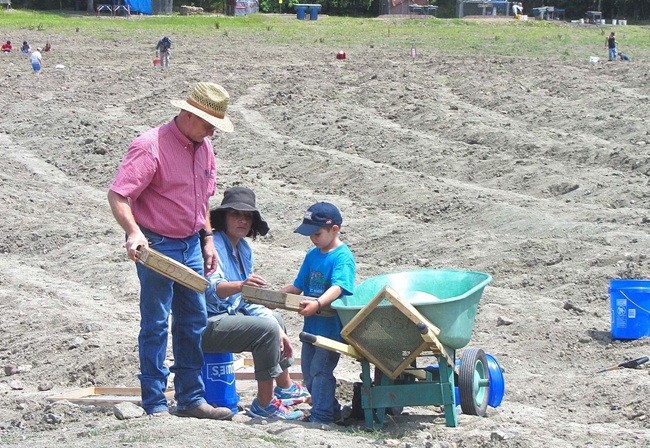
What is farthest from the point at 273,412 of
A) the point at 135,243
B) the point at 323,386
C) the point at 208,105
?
the point at 208,105

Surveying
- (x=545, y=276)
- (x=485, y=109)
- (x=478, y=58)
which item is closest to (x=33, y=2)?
(x=478, y=58)

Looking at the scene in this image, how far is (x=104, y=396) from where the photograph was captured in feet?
24.8

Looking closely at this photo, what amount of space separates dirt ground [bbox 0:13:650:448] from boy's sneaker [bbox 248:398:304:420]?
224mm

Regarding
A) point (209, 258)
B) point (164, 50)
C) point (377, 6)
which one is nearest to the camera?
point (209, 258)

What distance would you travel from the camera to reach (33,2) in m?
56.7

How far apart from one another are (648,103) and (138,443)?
54.0ft

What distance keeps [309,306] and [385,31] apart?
40.9 meters

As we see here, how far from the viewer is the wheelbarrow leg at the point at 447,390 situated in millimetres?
6804

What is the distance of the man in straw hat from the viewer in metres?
6.57

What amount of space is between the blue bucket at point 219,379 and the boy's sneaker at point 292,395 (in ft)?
0.97

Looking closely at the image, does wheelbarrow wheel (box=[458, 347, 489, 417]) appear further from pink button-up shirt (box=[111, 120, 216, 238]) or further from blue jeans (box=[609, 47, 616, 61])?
blue jeans (box=[609, 47, 616, 61])

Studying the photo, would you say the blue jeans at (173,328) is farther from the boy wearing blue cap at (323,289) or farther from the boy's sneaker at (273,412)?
the boy wearing blue cap at (323,289)

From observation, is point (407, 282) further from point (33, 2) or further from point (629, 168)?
point (33, 2)

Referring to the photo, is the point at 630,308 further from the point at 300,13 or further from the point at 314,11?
the point at 314,11
